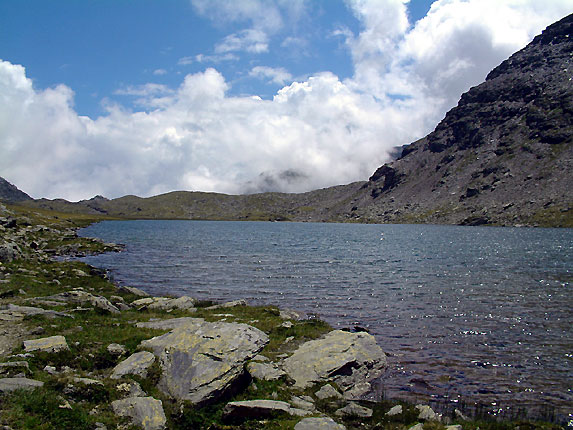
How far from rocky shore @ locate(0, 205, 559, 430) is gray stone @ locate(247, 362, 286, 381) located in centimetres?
5

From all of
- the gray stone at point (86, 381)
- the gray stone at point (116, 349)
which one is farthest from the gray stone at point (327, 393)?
the gray stone at point (116, 349)

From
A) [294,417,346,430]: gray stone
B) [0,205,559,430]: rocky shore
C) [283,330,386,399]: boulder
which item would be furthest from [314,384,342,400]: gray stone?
[294,417,346,430]: gray stone

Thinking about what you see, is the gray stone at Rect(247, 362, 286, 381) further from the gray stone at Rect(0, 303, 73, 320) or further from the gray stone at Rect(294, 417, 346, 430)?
the gray stone at Rect(0, 303, 73, 320)

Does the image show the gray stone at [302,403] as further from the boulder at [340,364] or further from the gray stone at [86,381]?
the gray stone at [86,381]

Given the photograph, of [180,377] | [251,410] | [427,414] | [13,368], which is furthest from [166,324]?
[427,414]

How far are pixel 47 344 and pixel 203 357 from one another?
649cm

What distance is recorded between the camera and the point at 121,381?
44.3 feet

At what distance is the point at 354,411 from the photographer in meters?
14.2

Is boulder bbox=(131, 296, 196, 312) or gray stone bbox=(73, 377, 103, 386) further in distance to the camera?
boulder bbox=(131, 296, 196, 312)

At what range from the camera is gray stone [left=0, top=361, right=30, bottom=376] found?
489 inches

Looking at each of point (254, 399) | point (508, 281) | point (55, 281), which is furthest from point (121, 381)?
point (508, 281)

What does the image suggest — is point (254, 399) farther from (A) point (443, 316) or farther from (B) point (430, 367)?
(A) point (443, 316)

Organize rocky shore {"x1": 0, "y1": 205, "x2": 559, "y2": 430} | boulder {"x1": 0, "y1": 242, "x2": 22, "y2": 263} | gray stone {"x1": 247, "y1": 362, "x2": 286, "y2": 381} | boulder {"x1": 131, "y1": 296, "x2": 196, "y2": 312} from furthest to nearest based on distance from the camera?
boulder {"x1": 0, "y1": 242, "x2": 22, "y2": 263}
boulder {"x1": 131, "y1": 296, "x2": 196, "y2": 312}
gray stone {"x1": 247, "y1": 362, "x2": 286, "y2": 381}
rocky shore {"x1": 0, "y1": 205, "x2": 559, "y2": 430}

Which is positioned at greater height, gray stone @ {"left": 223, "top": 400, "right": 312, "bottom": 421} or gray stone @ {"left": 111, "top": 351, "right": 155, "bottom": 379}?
gray stone @ {"left": 111, "top": 351, "right": 155, "bottom": 379}
